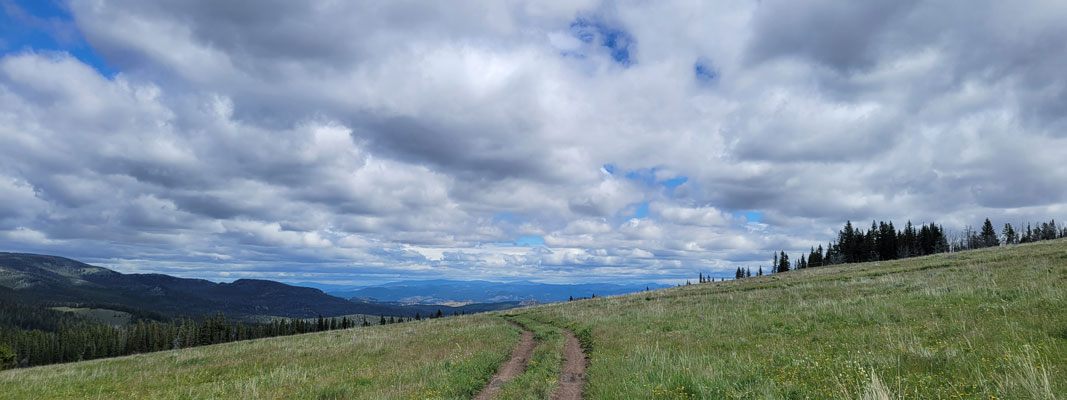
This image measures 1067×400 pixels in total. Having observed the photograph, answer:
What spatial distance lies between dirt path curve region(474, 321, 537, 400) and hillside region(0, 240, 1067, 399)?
1.38ft

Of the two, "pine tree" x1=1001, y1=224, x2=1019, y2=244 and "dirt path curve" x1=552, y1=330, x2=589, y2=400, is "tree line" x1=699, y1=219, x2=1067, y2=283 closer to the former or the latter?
"pine tree" x1=1001, y1=224, x2=1019, y2=244

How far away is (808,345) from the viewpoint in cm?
1237

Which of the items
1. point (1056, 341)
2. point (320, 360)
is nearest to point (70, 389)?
point (320, 360)

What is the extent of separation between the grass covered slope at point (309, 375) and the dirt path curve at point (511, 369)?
Result: 0.37 metres

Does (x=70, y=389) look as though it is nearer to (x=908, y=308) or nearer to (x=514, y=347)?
(x=514, y=347)

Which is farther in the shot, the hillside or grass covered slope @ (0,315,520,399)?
grass covered slope @ (0,315,520,399)

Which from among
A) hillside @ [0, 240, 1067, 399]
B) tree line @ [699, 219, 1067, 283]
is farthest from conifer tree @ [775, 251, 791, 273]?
hillside @ [0, 240, 1067, 399]

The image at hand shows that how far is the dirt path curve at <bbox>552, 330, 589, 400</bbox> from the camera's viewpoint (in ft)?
36.8

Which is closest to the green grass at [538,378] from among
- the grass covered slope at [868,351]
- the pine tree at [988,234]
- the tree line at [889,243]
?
the grass covered slope at [868,351]

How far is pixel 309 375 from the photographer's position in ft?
53.9

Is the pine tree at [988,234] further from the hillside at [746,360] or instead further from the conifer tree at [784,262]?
the hillside at [746,360]

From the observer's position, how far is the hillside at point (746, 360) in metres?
8.02

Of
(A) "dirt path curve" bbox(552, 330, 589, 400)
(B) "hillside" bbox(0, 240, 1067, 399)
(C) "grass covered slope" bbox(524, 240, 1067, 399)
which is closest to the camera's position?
(C) "grass covered slope" bbox(524, 240, 1067, 399)

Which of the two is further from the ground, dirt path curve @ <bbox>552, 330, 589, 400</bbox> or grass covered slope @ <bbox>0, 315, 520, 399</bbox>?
dirt path curve @ <bbox>552, 330, 589, 400</bbox>
